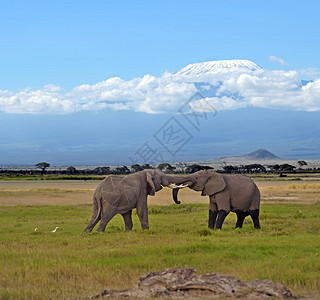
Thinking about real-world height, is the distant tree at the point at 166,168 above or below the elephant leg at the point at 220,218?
above

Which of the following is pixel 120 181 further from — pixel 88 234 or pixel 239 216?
pixel 239 216

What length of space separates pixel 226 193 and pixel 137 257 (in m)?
7.18

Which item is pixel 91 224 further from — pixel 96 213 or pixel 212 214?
pixel 212 214

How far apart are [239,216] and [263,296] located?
36.8 feet

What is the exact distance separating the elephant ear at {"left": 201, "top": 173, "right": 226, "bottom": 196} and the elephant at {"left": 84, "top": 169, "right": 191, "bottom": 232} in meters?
1.74

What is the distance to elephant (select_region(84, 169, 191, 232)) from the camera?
17609 millimetres

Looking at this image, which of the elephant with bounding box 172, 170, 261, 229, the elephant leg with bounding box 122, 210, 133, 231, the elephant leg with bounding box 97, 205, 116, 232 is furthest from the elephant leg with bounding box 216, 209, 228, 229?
the elephant leg with bounding box 97, 205, 116, 232

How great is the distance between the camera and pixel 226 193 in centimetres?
1852

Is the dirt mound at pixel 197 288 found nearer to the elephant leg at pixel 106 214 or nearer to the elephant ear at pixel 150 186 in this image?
the elephant leg at pixel 106 214

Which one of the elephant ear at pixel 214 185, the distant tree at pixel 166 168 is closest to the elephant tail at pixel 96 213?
the elephant ear at pixel 214 185

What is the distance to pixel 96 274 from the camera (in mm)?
10148

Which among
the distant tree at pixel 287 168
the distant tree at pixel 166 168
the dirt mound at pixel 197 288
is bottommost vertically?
the distant tree at pixel 287 168

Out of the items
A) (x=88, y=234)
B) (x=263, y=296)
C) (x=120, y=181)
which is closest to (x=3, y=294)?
(x=263, y=296)

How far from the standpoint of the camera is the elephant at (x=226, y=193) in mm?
18469
